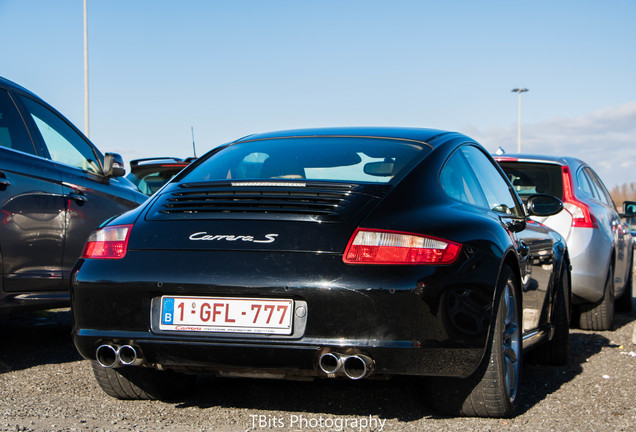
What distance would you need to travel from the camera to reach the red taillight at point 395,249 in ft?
11.0

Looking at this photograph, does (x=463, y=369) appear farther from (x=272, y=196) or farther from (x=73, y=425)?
(x=73, y=425)

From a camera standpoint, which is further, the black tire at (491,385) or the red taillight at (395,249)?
the black tire at (491,385)

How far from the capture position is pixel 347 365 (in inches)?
131

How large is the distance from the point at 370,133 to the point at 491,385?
1511mm

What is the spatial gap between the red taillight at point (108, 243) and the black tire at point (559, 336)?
2922mm

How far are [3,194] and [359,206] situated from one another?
256 cm

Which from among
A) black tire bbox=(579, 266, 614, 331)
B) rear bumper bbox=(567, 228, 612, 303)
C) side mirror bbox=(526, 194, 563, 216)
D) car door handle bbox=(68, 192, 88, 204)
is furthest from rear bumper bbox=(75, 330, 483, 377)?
black tire bbox=(579, 266, 614, 331)

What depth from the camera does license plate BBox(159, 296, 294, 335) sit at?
3.36 m

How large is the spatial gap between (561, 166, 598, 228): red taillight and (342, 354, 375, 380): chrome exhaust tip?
13.6ft

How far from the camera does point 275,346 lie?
3357 millimetres

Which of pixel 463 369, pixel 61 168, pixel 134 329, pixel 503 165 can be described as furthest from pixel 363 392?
pixel 503 165

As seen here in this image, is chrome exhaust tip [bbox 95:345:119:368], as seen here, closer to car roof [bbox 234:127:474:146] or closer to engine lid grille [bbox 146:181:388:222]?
engine lid grille [bbox 146:181:388:222]

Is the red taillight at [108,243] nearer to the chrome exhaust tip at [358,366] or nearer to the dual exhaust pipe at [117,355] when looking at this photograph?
the dual exhaust pipe at [117,355]

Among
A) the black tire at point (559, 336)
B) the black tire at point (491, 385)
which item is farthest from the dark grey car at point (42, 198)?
the black tire at point (559, 336)
